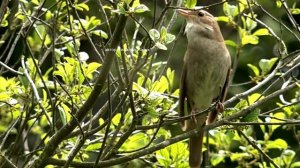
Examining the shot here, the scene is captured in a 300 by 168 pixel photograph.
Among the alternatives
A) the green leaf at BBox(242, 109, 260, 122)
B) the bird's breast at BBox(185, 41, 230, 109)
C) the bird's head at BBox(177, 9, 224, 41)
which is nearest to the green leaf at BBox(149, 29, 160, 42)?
the green leaf at BBox(242, 109, 260, 122)

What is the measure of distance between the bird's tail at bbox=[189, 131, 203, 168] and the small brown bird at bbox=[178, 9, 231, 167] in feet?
0.49

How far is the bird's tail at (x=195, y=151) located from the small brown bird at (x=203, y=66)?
150 mm

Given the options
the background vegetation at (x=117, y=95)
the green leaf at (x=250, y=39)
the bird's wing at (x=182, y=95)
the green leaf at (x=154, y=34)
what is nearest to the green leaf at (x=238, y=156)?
the background vegetation at (x=117, y=95)

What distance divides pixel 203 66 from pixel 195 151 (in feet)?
1.85

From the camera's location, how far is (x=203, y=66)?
4.61 m

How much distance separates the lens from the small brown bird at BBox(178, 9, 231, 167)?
461cm

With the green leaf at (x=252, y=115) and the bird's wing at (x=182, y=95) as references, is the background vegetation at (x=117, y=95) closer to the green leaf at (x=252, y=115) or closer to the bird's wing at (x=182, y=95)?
the green leaf at (x=252, y=115)

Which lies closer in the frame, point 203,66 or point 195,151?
point 195,151

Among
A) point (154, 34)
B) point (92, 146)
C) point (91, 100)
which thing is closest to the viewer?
point (154, 34)

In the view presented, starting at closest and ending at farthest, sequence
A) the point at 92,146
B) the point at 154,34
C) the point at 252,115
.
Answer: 1. the point at 154,34
2. the point at 252,115
3. the point at 92,146

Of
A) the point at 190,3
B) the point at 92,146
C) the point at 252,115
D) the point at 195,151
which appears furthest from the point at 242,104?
the point at 92,146

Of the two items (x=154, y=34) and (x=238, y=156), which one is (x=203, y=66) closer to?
(x=238, y=156)

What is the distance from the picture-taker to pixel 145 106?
134 inches

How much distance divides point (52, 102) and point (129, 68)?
406mm
